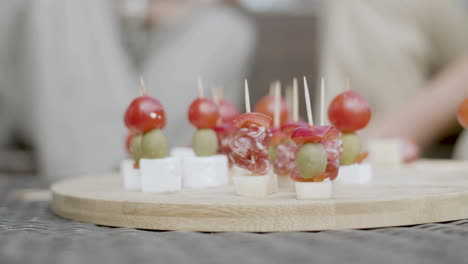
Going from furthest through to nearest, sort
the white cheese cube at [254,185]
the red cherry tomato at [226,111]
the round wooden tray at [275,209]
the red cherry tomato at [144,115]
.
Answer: the red cherry tomato at [226,111] → the red cherry tomato at [144,115] → the white cheese cube at [254,185] → the round wooden tray at [275,209]

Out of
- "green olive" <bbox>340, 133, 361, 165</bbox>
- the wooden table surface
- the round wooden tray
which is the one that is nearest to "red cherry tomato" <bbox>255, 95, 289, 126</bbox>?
"green olive" <bbox>340, 133, 361, 165</bbox>

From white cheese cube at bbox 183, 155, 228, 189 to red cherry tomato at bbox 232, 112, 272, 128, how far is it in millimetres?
168

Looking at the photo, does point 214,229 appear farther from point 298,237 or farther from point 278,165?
point 278,165

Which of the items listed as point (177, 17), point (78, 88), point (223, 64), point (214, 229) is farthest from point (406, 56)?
point (214, 229)

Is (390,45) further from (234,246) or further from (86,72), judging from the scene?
(234,246)

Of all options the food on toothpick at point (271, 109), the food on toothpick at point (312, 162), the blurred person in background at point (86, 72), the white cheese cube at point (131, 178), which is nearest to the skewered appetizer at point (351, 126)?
the food on toothpick at point (312, 162)

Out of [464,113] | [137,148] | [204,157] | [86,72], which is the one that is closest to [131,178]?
[137,148]

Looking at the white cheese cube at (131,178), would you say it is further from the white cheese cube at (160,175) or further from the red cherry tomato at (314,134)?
the red cherry tomato at (314,134)

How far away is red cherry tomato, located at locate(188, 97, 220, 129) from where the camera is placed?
1.22 m

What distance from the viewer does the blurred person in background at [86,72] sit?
2.35 m

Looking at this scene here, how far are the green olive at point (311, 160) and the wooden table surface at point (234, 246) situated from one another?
0.13 m

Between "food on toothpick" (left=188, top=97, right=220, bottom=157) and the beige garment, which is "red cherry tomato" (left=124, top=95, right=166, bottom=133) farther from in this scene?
the beige garment

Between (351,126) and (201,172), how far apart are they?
34 cm

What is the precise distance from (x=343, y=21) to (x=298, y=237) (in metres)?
2.16
